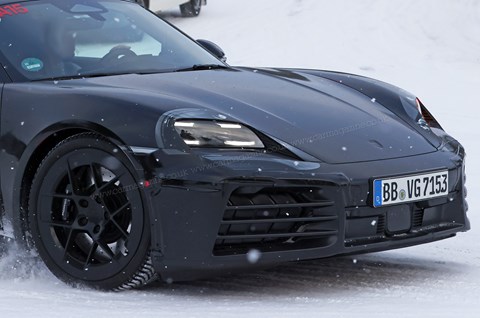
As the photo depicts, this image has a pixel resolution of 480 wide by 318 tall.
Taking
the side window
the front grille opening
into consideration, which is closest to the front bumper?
the front grille opening

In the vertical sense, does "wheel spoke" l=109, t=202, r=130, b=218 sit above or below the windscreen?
below

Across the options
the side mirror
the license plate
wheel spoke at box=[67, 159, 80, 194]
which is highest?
the license plate

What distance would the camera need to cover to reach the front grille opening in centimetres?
455

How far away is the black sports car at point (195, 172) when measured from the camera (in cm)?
454

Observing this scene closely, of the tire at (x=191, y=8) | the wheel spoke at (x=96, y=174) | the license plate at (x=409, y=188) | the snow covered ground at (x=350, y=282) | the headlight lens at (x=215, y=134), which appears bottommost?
the tire at (x=191, y=8)

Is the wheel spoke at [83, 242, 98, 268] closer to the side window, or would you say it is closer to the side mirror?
the side window

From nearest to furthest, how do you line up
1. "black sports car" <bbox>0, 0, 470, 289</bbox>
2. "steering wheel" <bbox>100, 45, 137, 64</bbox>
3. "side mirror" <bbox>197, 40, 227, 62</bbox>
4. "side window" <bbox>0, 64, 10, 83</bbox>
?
"black sports car" <bbox>0, 0, 470, 289</bbox>
"side window" <bbox>0, 64, 10, 83</bbox>
"steering wheel" <bbox>100, 45, 137, 64</bbox>
"side mirror" <bbox>197, 40, 227, 62</bbox>

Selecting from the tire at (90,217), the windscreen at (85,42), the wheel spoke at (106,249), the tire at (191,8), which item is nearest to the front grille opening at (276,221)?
the tire at (90,217)

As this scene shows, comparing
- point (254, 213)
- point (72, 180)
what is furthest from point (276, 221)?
point (72, 180)

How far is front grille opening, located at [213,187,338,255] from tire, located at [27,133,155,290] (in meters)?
0.34

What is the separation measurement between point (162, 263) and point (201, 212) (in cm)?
26

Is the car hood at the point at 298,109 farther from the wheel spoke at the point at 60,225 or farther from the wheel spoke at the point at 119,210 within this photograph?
the wheel spoke at the point at 60,225

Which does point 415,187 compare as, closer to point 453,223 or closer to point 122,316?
point 453,223

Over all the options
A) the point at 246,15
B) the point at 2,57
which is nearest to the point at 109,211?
the point at 2,57
